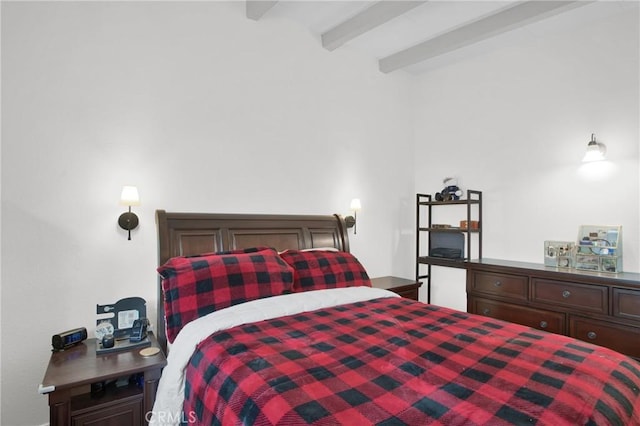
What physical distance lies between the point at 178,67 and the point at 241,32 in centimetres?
64

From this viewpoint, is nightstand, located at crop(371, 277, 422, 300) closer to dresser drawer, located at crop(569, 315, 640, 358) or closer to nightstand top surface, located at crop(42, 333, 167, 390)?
dresser drawer, located at crop(569, 315, 640, 358)

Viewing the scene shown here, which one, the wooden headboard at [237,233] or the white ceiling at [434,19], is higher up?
the white ceiling at [434,19]

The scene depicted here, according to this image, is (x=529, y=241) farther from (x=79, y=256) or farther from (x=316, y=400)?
(x=79, y=256)

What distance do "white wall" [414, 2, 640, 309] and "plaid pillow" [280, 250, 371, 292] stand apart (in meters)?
1.69

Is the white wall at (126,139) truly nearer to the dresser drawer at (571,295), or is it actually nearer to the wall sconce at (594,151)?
the dresser drawer at (571,295)

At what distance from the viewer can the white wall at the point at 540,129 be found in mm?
2625

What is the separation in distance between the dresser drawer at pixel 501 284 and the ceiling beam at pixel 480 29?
2.07 m

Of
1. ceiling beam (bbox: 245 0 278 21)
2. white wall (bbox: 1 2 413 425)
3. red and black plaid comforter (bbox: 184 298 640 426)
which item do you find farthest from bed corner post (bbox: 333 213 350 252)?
ceiling beam (bbox: 245 0 278 21)

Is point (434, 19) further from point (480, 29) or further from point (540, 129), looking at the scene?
point (540, 129)

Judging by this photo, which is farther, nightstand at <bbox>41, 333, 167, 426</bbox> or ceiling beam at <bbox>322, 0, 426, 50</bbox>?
ceiling beam at <bbox>322, 0, 426, 50</bbox>

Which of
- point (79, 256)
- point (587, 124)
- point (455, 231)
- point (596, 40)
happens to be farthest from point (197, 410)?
point (596, 40)

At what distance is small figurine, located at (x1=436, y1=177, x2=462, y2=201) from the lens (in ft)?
11.7

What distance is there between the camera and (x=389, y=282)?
10.8ft

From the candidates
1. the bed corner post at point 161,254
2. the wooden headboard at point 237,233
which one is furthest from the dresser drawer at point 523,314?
the bed corner post at point 161,254
